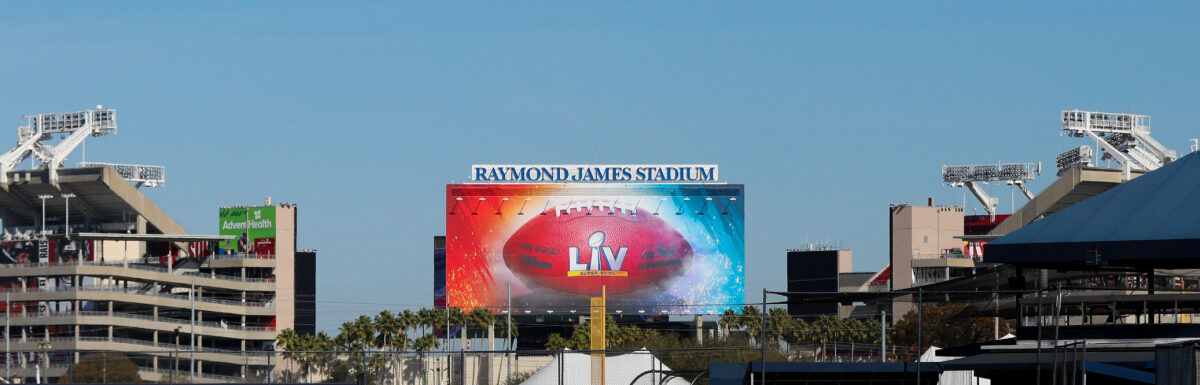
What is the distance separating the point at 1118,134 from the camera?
16650cm

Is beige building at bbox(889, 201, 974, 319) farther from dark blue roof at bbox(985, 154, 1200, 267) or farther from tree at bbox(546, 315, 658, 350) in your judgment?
dark blue roof at bbox(985, 154, 1200, 267)

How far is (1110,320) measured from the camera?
146 feet

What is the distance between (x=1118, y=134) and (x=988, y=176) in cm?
1645

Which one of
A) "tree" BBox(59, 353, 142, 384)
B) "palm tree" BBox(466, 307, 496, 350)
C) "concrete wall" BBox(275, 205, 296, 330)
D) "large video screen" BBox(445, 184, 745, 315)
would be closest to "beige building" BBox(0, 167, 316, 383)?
"concrete wall" BBox(275, 205, 296, 330)

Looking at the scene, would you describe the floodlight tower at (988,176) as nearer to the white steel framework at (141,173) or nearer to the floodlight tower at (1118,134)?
the floodlight tower at (1118,134)

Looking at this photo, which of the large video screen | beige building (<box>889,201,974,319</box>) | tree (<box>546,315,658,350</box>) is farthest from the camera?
beige building (<box>889,201,974,319</box>)

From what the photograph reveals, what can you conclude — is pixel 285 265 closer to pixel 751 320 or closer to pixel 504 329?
pixel 504 329

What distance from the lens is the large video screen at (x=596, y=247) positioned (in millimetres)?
140500

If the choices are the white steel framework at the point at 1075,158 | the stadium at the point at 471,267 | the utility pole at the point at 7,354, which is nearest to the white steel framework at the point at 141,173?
the stadium at the point at 471,267

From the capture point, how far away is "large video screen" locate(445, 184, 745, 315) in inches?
5531

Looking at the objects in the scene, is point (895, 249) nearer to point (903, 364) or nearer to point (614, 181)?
point (614, 181)

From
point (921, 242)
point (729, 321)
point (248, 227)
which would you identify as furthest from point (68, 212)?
point (921, 242)

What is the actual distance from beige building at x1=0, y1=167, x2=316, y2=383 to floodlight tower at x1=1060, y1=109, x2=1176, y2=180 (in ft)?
252

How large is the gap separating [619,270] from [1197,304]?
103421 millimetres
